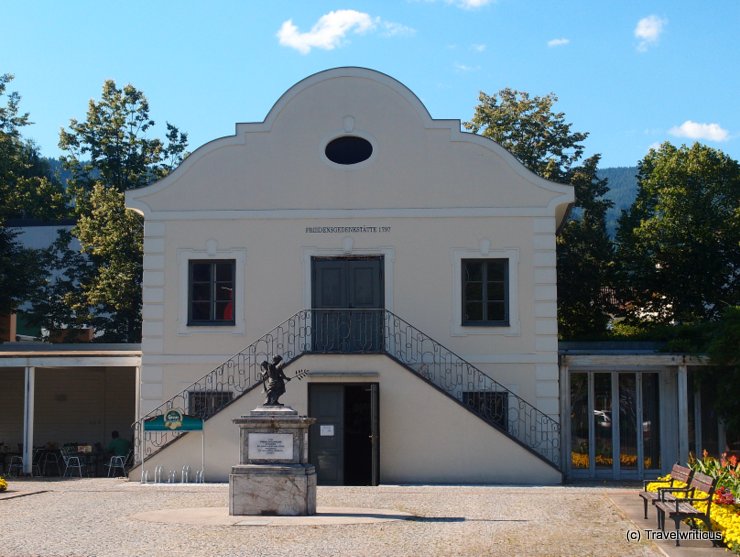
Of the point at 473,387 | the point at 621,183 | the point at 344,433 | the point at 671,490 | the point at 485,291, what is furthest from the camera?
the point at 621,183

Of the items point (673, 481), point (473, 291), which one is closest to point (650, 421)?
point (473, 291)

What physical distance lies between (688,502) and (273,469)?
5.78m

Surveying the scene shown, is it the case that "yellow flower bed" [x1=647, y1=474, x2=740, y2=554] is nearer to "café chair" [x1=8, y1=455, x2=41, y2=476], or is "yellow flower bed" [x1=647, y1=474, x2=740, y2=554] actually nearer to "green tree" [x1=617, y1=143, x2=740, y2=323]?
"café chair" [x1=8, y1=455, x2=41, y2=476]

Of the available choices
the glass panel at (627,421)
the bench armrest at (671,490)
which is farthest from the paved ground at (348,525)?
the glass panel at (627,421)

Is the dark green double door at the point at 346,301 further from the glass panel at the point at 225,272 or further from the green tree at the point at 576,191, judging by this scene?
the green tree at the point at 576,191

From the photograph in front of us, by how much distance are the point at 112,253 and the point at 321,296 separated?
1262cm

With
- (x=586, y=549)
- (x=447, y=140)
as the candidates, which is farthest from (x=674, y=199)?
(x=586, y=549)

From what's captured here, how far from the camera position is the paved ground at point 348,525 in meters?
13.2

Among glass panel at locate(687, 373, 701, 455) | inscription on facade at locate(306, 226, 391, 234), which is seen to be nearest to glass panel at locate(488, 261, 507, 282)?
inscription on facade at locate(306, 226, 391, 234)

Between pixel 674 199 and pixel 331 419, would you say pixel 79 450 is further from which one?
pixel 674 199

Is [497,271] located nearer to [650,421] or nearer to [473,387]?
[473,387]

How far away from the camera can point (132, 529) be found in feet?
48.5

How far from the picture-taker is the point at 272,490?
52.6 ft

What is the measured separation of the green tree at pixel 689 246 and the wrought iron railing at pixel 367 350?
32.4 feet
